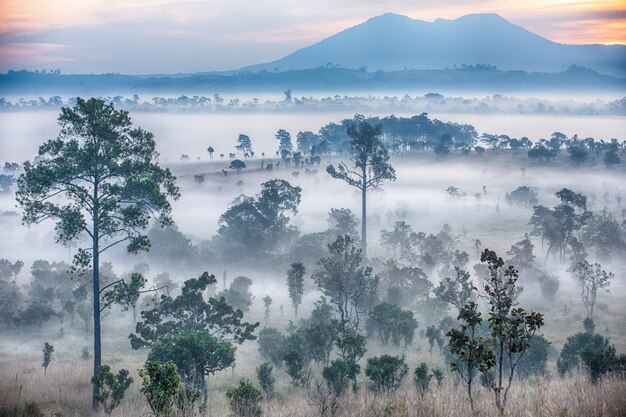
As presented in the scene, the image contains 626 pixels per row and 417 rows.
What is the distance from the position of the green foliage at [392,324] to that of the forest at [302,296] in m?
0.20

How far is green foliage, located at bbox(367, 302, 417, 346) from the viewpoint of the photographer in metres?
43.7

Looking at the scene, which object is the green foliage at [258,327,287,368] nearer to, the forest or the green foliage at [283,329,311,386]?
the forest

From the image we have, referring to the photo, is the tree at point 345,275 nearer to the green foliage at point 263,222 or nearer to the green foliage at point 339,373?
the green foliage at point 339,373

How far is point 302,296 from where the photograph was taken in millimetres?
64312

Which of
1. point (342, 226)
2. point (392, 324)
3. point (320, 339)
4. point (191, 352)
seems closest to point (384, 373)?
point (191, 352)

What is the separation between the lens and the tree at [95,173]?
29.1 m

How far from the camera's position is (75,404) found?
2878cm

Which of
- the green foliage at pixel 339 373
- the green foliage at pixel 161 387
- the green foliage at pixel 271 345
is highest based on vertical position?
the green foliage at pixel 161 387

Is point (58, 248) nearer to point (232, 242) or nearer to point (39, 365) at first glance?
point (232, 242)

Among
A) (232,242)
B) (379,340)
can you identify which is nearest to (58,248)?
(232,242)

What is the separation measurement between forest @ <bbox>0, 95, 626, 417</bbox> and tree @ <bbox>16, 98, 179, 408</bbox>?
4.4 inches

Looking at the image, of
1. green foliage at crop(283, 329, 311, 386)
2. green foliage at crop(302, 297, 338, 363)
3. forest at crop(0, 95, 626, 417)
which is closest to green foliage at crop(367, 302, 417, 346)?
forest at crop(0, 95, 626, 417)

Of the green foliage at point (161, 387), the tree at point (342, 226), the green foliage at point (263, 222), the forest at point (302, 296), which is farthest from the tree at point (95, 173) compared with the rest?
the tree at point (342, 226)

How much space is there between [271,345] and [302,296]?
2243 cm
